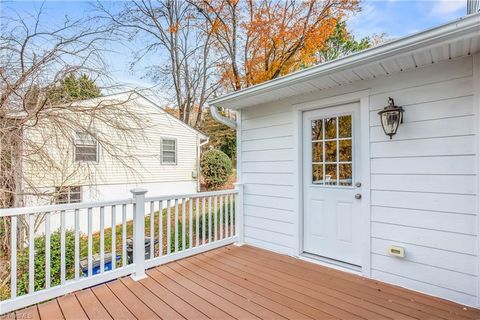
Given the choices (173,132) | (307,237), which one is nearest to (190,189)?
(173,132)

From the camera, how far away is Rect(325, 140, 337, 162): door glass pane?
3.21m

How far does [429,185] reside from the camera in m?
2.45

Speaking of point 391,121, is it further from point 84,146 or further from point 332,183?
point 84,146

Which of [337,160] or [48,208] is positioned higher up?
[337,160]

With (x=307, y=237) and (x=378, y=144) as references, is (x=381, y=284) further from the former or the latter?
(x=378, y=144)

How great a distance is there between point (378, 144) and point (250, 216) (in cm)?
215

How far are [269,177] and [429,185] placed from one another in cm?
194

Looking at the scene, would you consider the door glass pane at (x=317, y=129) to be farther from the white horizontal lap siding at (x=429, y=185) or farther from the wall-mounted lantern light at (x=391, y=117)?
the wall-mounted lantern light at (x=391, y=117)

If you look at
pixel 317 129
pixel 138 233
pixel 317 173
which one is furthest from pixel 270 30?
pixel 138 233

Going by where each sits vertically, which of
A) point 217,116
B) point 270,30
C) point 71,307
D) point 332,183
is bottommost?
point 71,307

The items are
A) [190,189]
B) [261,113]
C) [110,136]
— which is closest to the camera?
[110,136]

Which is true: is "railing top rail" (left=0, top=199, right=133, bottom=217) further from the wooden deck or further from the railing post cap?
the wooden deck

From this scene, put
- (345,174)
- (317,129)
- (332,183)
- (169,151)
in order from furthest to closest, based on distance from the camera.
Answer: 1. (169,151)
2. (317,129)
3. (332,183)
4. (345,174)

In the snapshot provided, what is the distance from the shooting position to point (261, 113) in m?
3.91
